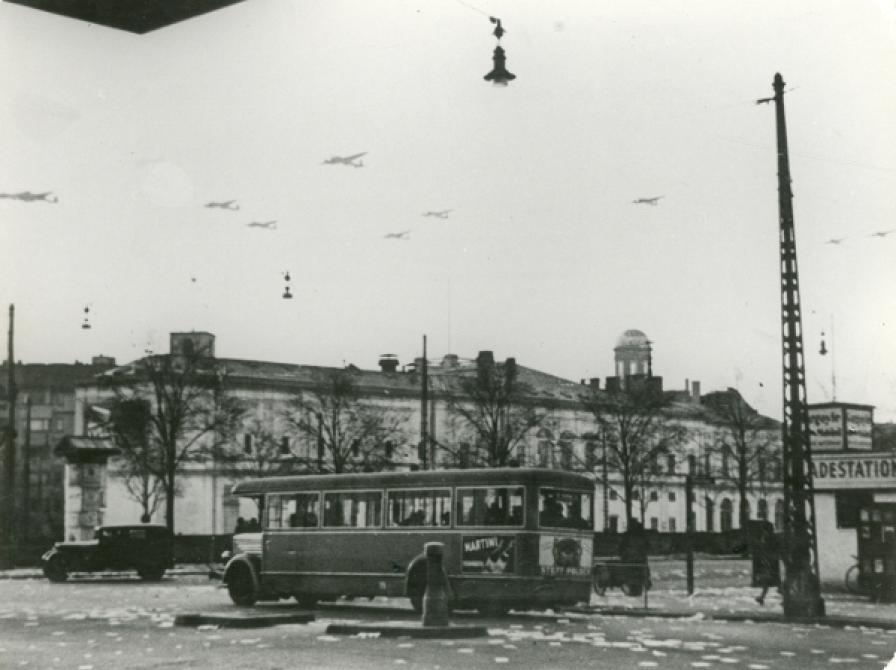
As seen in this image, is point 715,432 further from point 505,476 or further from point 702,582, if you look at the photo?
point 505,476

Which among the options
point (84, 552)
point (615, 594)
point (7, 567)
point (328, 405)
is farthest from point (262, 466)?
point (615, 594)

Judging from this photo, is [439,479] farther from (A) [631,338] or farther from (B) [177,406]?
(A) [631,338]

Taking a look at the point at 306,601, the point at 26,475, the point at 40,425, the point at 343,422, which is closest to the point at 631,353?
the point at 343,422

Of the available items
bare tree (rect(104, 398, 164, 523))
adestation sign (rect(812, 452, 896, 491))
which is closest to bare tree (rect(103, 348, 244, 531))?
bare tree (rect(104, 398, 164, 523))

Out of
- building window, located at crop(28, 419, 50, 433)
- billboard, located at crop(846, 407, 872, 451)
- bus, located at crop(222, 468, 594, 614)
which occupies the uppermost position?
building window, located at crop(28, 419, 50, 433)

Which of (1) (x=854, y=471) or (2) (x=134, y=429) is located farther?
(2) (x=134, y=429)

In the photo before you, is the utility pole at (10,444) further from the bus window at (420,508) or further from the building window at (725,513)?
the building window at (725,513)

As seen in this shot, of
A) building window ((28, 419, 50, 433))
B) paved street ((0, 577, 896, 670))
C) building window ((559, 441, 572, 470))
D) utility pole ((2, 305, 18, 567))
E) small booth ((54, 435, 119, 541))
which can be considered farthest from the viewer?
building window ((28, 419, 50, 433))

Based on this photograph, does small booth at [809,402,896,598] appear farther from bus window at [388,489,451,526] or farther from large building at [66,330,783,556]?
large building at [66,330,783,556]
